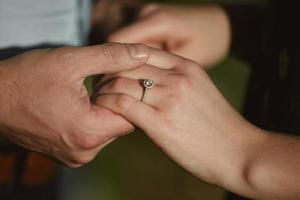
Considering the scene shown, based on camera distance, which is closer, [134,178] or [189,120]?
[189,120]

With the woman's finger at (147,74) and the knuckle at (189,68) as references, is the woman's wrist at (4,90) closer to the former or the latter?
the woman's finger at (147,74)

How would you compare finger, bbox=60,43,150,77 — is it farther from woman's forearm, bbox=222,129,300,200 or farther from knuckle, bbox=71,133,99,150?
woman's forearm, bbox=222,129,300,200

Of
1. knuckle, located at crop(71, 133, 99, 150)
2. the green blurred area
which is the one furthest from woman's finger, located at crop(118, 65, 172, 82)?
the green blurred area

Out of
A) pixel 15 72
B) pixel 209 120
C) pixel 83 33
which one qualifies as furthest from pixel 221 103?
pixel 83 33

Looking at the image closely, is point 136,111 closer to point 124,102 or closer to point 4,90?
point 124,102

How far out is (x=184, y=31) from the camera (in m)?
0.97

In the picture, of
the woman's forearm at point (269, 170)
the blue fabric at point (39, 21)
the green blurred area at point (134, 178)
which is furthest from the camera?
the green blurred area at point (134, 178)

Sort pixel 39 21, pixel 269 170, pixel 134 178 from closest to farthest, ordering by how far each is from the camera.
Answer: pixel 269 170
pixel 39 21
pixel 134 178

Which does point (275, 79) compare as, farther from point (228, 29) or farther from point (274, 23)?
point (228, 29)

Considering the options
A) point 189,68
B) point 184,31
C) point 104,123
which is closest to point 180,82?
point 189,68

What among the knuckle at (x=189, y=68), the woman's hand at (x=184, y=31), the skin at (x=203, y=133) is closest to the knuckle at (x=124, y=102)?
the skin at (x=203, y=133)

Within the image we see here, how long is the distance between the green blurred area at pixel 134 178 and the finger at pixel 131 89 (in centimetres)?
91

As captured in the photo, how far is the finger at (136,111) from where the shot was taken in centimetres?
69

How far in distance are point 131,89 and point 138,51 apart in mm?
63
